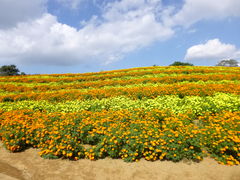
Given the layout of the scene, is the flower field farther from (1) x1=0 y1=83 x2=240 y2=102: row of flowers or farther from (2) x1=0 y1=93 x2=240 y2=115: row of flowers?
(1) x1=0 y1=83 x2=240 y2=102: row of flowers

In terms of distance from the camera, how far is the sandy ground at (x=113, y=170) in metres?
3.33

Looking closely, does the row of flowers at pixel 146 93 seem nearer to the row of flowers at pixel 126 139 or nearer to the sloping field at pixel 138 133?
the sloping field at pixel 138 133

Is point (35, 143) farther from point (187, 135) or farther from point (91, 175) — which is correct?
point (187, 135)

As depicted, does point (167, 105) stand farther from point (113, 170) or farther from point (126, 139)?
point (113, 170)

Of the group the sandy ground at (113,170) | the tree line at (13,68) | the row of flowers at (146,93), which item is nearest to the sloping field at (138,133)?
the sandy ground at (113,170)

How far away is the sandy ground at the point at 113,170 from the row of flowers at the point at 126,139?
0.17m

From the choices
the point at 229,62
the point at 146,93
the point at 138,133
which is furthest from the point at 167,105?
the point at 229,62

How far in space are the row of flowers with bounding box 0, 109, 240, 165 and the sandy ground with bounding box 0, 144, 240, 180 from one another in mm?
167

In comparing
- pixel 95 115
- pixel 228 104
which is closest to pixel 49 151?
pixel 95 115

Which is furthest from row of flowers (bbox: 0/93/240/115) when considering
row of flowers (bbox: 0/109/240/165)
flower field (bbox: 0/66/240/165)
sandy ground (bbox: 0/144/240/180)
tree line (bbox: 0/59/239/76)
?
tree line (bbox: 0/59/239/76)

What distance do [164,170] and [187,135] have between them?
3.89 feet

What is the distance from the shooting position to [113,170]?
3596mm

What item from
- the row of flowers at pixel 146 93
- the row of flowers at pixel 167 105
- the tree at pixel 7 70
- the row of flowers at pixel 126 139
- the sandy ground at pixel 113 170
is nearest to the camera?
the sandy ground at pixel 113 170

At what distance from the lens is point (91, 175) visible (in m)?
3.48
